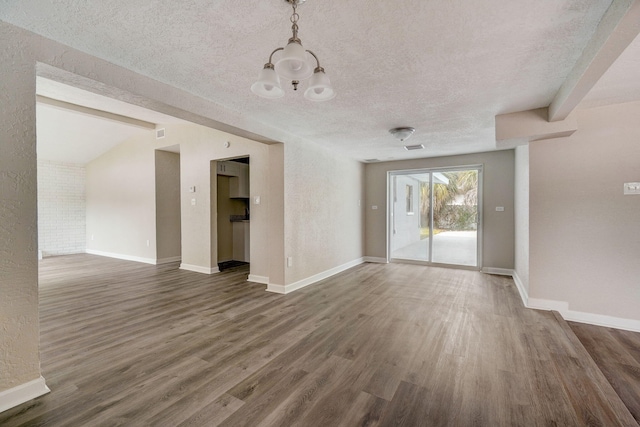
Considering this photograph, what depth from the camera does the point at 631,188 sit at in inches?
118

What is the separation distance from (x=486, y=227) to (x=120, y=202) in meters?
8.63

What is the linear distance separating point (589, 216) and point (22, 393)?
17.5 feet

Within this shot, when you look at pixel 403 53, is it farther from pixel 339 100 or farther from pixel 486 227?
pixel 486 227

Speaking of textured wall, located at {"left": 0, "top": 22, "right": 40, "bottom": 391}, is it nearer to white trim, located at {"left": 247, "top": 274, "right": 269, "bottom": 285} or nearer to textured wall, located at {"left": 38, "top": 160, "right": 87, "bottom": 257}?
white trim, located at {"left": 247, "top": 274, "right": 269, "bottom": 285}

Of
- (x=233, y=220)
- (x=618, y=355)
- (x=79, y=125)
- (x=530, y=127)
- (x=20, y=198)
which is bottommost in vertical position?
(x=618, y=355)

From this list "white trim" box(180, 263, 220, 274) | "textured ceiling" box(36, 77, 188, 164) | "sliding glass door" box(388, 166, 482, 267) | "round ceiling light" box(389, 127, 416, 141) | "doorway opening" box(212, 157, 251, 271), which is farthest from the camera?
"doorway opening" box(212, 157, 251, 271)

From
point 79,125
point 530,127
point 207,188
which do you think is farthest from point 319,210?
point 79,125

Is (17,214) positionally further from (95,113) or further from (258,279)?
(95,113)

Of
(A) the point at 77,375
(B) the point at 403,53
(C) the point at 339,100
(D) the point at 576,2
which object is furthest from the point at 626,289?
(A) the point at 77,375

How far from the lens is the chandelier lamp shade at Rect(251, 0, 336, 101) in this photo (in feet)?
4.55

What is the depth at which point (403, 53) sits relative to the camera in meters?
2.01

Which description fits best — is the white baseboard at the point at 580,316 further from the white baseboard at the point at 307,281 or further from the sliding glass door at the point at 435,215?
the white baseboard at the point at 307,281

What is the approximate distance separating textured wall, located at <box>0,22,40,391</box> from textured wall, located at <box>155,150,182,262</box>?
4.82 metres

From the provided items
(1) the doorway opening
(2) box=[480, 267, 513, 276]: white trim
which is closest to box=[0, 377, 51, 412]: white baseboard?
(1) the doorway opening
